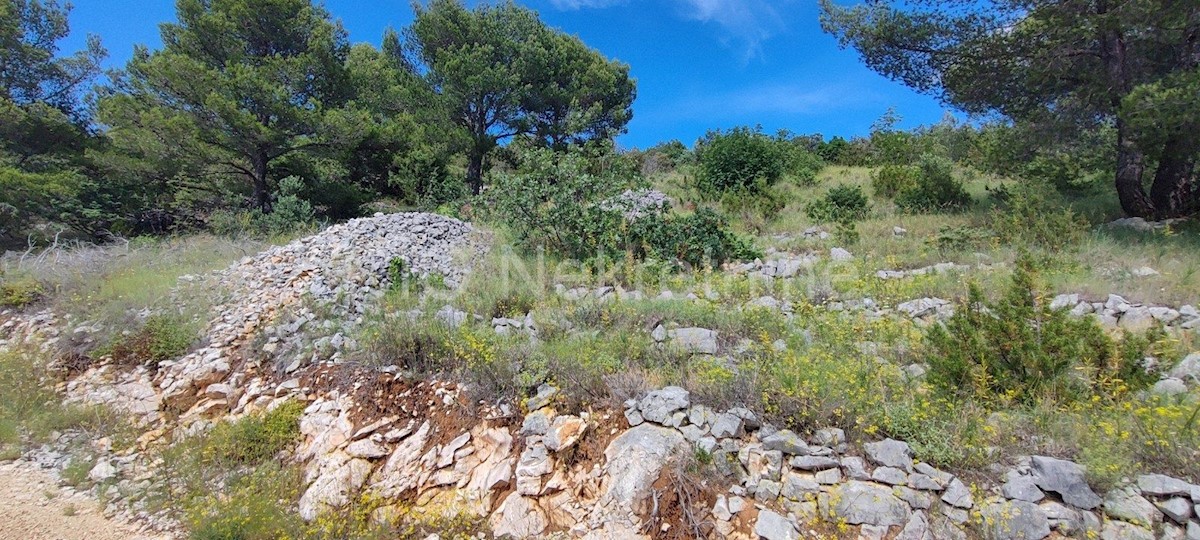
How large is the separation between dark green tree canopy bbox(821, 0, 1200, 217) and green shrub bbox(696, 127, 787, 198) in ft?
11.1

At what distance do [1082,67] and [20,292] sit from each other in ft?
51.6

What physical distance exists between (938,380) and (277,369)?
5.39 meters

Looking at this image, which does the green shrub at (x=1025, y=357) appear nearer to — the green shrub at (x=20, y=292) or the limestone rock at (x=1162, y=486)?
the limestone rock at (x=1162, y=486)

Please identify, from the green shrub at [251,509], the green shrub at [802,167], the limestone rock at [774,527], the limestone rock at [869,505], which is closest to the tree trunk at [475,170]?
the green shrub at [802,167]

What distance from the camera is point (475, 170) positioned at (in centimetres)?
1557

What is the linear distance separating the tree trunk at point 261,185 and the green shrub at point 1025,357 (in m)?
13.5

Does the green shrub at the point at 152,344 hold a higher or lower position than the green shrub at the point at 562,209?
lower

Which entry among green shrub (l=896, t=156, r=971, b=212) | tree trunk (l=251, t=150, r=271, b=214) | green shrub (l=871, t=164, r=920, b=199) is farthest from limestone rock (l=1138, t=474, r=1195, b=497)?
tree trunk (l=251, t=150, r=271, b=214)

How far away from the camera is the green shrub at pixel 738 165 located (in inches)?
474

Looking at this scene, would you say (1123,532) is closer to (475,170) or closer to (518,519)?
(518,519)

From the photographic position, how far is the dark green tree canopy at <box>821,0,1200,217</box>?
6.45 meters

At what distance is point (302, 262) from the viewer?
266 inches

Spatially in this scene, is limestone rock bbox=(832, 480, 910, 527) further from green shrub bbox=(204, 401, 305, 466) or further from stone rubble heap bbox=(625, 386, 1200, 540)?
green shrub bbox=(204, 401, 305, 466)

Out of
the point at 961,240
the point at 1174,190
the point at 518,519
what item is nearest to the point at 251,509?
the point at 518,519
